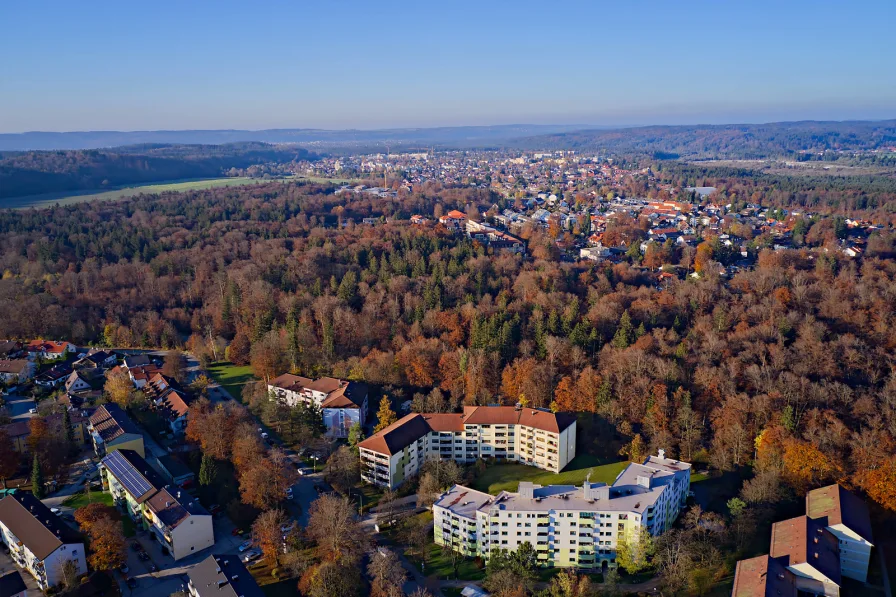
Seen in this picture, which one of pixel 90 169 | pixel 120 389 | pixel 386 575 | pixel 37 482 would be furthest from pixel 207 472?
pixel 90 169

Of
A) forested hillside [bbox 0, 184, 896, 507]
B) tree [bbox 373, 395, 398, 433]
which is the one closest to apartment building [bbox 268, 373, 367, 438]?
tree [bbox 373, 395, 398, 433]

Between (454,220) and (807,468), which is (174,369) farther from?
(454,220)

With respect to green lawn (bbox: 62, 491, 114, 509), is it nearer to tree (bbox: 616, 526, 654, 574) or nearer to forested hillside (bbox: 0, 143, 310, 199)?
tree (bbox: 616, 526, 654, 574)

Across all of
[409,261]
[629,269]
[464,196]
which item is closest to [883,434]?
[629,269]

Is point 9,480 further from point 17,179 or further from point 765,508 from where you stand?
point 17,179

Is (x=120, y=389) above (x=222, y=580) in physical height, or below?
above
